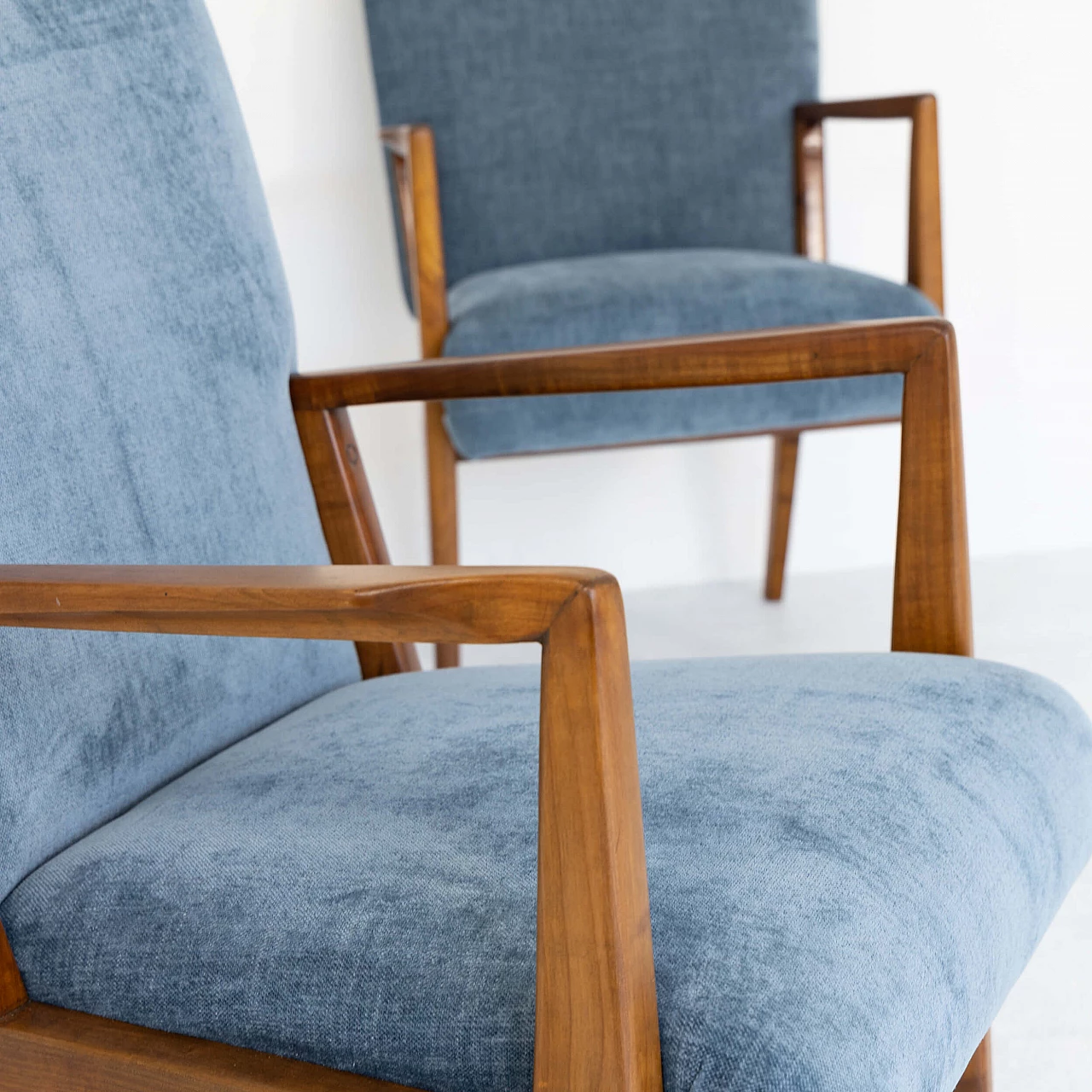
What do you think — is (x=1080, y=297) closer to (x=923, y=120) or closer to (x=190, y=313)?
(x=923, y=120)

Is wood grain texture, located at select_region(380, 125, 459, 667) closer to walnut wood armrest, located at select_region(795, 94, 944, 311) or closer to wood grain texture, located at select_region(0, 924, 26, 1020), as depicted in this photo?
walnut wood armrest, located at select_region(795, 94, 944, 311)

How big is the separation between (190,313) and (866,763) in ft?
1.54

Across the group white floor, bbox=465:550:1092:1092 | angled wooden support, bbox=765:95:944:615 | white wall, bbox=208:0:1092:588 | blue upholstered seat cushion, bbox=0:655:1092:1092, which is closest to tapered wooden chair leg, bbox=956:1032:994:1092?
blue upholstered seat cushion, bbox=0:655:1092:1092

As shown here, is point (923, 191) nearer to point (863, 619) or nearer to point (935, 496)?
point (863, 619)

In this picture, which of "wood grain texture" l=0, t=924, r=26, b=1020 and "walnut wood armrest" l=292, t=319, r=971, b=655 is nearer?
"wood grain texture" l=0, t=924, r=26, b=1020

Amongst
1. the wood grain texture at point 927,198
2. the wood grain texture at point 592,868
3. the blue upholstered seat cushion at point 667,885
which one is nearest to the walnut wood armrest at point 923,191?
the wood grain texture at point 927,198

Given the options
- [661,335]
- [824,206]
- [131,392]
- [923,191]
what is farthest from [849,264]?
[131,392]

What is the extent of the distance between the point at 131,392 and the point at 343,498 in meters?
0.18

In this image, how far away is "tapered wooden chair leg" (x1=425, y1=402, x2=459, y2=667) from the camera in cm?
144

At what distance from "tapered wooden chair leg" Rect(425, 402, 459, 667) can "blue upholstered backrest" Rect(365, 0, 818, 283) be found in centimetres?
35

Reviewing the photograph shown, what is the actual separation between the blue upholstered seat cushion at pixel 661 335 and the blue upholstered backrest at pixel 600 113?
35 cm

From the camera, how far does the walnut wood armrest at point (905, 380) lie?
0.79 meters

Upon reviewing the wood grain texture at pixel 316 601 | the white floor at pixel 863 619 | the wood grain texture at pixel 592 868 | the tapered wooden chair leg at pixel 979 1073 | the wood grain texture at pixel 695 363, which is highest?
the wood grain texture at pixel 316 601

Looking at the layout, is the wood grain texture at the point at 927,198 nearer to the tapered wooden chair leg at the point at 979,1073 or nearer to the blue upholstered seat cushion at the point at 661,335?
the blue upholstered seat cushion at the point at 661,335
